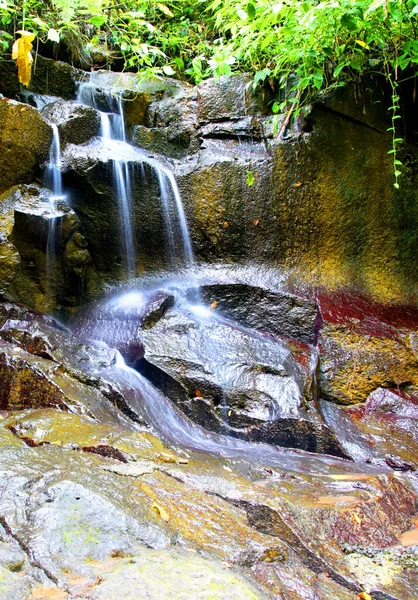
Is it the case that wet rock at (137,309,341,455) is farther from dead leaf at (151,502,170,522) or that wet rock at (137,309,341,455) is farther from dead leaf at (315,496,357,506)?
dead leaf at (151,502,170,522)

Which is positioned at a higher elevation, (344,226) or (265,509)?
(344,226)

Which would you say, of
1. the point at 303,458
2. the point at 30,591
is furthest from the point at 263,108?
the point at 30,591

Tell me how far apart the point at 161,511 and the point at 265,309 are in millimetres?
4029

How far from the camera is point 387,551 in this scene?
206 centimetres

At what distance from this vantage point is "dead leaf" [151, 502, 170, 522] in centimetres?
187

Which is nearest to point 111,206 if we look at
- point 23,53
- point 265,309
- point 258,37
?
point 23,53

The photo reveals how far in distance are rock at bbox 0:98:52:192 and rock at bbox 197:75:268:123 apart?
2.55m

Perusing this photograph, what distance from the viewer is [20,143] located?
5582 mm

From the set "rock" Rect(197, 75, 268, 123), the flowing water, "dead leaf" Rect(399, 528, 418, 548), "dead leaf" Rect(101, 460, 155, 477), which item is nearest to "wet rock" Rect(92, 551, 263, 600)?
"dead leaf" Rect(101, 460, 155, 477)

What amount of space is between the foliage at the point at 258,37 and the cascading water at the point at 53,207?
5.57 feet

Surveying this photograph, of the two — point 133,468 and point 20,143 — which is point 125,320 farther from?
point 133,468

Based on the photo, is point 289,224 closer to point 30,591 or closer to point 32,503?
point 32,503

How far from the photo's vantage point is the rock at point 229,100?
679 centimetres

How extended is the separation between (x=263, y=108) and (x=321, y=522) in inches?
244
